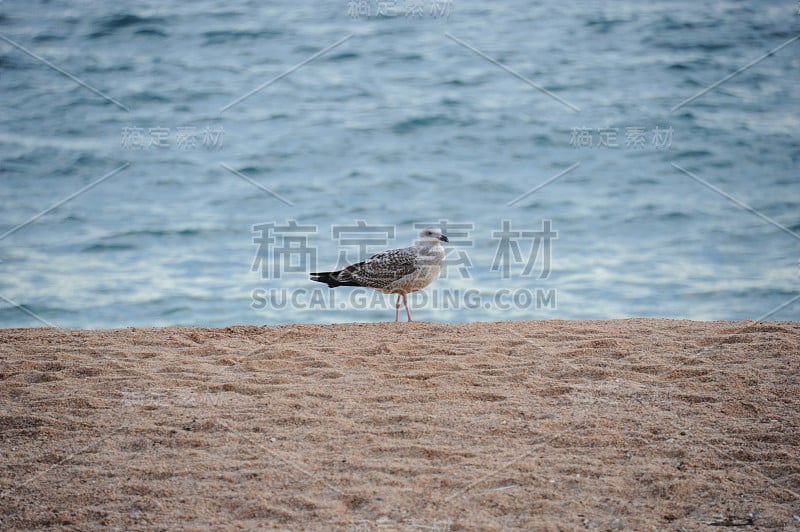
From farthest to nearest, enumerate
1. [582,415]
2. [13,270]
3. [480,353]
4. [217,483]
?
[13,270] → [480,353] → [582,415] → [217,483]

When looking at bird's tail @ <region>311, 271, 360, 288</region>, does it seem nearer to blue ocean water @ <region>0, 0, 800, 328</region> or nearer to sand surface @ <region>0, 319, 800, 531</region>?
sand surface @ <region>0, 319, 800, 531</region>

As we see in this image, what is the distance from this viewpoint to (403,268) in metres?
A: 8.33

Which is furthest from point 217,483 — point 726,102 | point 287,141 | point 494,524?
point 726,102

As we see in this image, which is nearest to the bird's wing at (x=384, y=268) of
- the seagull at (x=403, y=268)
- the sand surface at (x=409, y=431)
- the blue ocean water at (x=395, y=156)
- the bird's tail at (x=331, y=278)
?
the seagull at (x=403, y=268)

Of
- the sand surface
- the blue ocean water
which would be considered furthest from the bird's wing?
the blue ocean water

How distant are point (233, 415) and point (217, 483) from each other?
0.86m

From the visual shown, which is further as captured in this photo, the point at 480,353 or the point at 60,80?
the point at 60,80

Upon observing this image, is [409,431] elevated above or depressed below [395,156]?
below

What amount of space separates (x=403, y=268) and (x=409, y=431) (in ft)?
11.9

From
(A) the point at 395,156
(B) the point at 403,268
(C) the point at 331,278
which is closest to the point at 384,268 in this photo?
(B) the point at 403,268

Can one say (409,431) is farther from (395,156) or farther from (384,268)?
(395,156)

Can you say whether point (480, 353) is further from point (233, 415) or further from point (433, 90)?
point (433, 90)

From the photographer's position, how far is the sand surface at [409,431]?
4.06m

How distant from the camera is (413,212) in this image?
16.0 meters
